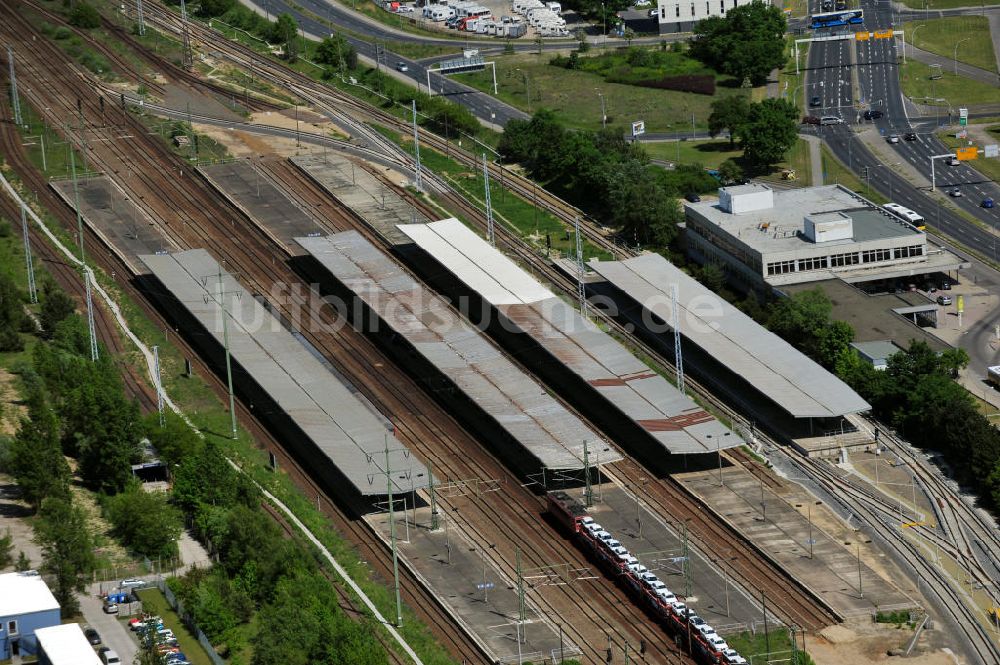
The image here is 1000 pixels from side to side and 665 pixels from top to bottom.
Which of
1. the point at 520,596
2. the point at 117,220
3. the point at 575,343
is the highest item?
the point at 117,220

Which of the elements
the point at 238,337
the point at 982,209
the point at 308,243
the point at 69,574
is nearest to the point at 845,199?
the point at 982,209

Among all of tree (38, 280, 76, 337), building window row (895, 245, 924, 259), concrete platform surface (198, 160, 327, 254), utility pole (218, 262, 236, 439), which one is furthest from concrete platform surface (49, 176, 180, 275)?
building window row (895, 245, 924, 259)

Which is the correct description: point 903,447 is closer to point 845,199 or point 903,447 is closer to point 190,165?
point 845,199

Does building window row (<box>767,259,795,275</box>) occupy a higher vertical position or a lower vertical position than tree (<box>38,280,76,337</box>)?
lower

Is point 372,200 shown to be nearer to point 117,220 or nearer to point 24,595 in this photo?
point 117,220

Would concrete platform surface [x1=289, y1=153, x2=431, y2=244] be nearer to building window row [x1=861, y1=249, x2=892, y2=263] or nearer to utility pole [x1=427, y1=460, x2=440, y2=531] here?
building window row [x1=861, y1=249, x2=892, y2=263]

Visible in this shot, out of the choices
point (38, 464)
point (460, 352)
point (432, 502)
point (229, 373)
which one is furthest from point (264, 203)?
point (38, 464)

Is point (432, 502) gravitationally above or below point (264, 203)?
below
